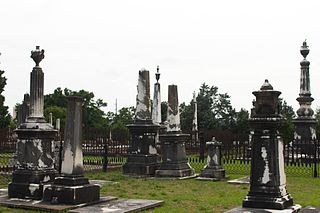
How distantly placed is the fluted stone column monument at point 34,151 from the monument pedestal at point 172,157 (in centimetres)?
597

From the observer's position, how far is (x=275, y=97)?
9.01 m

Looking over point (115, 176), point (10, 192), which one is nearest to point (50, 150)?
point (10, 192)

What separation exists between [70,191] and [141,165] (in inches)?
294

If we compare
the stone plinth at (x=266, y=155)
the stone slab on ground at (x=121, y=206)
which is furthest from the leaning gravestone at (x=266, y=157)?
the stone slab on ground at (x=121, y=206)

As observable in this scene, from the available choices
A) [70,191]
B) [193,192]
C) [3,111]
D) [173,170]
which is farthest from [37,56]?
[3,111]

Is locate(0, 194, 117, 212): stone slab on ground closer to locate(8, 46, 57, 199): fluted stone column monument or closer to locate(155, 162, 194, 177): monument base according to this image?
locate(8, 46, 57, 199): fluted stone column monument

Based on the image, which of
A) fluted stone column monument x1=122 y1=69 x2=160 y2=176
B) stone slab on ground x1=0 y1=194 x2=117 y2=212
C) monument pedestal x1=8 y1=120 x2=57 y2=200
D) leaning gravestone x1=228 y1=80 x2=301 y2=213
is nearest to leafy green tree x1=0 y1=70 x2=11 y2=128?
fluted stone column monument x1=122 y1=69 x2=160 y2=176

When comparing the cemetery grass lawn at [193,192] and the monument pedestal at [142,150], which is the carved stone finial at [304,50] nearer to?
the cemetery grass lawn at [193,192]

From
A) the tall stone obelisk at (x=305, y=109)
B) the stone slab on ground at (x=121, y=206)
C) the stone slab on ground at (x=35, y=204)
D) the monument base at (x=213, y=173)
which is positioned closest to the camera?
the stone slab on ground at (x=121, y=206)

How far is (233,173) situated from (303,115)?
7.07m

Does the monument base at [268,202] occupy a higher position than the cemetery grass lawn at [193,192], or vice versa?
the monument base at [268,202]

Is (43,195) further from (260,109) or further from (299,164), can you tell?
(299,164)

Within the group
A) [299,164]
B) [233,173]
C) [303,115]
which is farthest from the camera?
[303,115]

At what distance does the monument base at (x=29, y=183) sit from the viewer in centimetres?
1095
